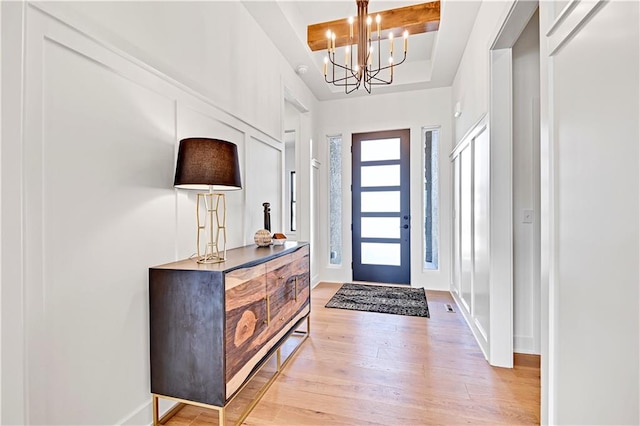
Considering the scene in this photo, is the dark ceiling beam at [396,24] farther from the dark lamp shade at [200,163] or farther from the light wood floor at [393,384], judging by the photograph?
the light wood floor at [393,384]

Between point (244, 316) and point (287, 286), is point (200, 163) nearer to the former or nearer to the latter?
point (244, 316)

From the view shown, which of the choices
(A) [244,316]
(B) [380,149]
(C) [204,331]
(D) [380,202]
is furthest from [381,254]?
(C) [204,331]

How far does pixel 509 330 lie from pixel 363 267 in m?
2.59

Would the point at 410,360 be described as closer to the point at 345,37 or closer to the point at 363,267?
the point at 363,267

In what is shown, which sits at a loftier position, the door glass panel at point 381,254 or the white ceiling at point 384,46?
the white ceiling at point 384,46

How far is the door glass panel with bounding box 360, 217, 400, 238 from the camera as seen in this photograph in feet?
14.9

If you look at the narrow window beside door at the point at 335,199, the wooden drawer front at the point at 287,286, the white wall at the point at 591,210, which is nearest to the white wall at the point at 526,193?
the white wall at the point at 591,210

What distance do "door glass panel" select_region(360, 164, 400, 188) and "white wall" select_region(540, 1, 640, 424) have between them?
322cm

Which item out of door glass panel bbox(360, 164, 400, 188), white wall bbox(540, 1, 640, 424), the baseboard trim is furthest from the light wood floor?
door glass panel bbox(360, 164, 400, 188)

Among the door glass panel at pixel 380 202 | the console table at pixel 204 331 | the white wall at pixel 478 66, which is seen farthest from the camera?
the door glass panel at pixel 380 202

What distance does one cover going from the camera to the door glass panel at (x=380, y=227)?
4543mm

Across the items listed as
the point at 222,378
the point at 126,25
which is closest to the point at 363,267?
the point at 222,378

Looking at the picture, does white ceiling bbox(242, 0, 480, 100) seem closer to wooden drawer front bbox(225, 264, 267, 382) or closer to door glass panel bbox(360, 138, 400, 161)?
door glass panel bbox(360, 138, 400, 161)

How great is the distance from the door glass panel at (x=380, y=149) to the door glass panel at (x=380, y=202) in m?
0.55
